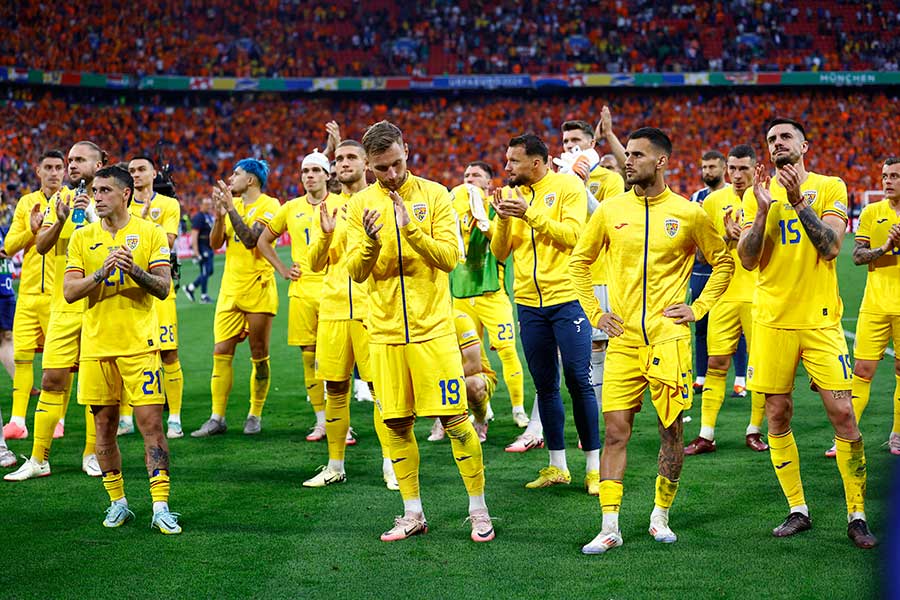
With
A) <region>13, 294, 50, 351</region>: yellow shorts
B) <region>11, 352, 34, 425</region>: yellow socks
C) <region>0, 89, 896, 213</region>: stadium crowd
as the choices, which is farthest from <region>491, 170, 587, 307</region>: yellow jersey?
<region>0, 89, 896, 213</region>: stadium crowd

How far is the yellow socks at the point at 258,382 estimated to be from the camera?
9266 mm

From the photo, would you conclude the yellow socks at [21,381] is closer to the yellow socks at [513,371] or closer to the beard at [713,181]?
the yellow socks at [513,371]

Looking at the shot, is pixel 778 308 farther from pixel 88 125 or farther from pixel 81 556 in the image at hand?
pixel 88 125

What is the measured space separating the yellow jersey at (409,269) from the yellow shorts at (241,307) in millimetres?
3251

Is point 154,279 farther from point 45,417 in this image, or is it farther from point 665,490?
point 665,490

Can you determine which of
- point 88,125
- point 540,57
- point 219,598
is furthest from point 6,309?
point 540,57

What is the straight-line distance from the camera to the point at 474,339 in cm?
841

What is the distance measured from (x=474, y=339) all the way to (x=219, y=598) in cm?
378

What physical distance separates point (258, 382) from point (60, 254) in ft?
6.92

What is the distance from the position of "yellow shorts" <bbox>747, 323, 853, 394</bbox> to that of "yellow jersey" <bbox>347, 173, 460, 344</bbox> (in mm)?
1856

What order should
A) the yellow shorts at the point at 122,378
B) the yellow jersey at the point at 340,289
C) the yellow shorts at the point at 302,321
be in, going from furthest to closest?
1. the yellow shorts at the point at 302,321
2. the yellow jersey at the point at 340,289
3. the yellow shorts at the point at 122,378

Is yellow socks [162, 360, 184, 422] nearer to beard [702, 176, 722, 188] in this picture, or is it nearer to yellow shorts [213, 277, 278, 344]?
yellow shorts [213, 277, 278, 344]

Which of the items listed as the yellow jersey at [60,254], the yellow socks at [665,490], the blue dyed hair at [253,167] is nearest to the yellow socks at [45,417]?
the yellow jersey at [60,254]

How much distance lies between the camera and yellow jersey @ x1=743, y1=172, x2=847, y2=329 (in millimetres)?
5801
